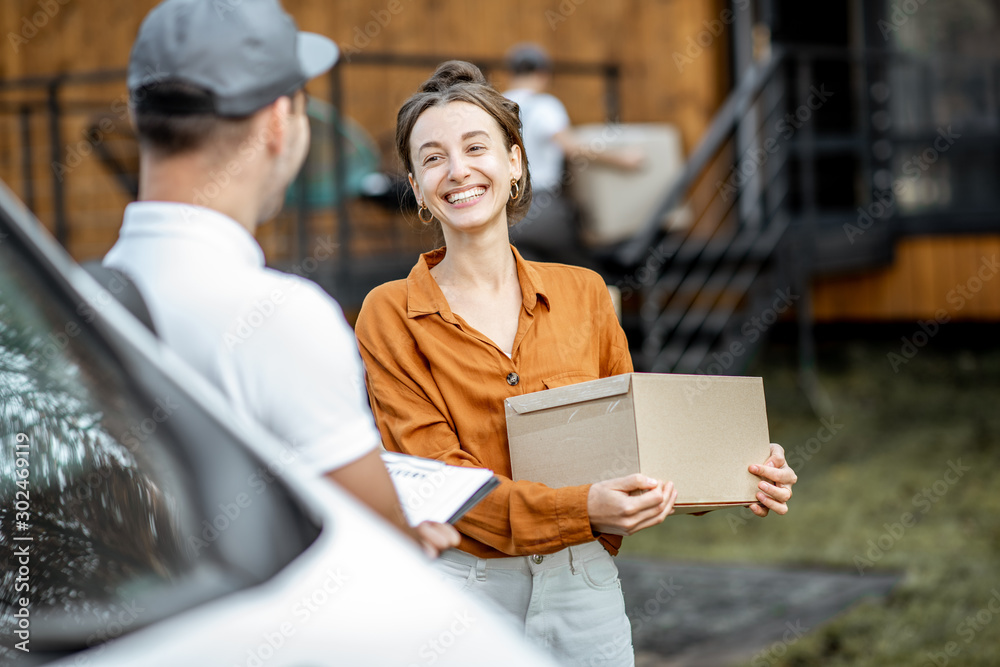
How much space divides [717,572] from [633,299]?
298cm

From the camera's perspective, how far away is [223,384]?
139 cm

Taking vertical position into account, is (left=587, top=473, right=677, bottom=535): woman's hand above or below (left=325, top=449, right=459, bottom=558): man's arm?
below

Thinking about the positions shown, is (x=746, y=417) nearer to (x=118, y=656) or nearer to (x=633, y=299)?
(x=118, y=656)

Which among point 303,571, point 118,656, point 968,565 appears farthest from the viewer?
point 968,565

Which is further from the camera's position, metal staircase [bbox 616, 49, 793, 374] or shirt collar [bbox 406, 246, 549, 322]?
metal staircase [bbox 616, 49, 793, 374]

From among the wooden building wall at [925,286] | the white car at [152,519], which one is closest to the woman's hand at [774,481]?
the white car at [152,519]

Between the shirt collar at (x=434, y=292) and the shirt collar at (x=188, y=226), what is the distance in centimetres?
45

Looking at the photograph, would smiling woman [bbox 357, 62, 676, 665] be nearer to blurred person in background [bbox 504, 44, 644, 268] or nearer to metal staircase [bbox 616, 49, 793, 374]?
blurred person in background [bbox 504, 44, 644, 268]

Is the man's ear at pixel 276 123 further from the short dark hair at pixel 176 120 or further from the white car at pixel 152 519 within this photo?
the white car at pixel 152 519

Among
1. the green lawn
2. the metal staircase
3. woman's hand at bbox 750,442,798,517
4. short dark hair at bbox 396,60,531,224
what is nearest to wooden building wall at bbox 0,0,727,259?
the metal staircase

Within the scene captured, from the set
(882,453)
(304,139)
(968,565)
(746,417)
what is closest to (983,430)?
(882,453)

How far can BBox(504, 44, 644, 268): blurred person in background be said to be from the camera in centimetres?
608

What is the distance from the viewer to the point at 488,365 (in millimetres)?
1841

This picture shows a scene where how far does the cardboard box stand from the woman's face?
33 cm
